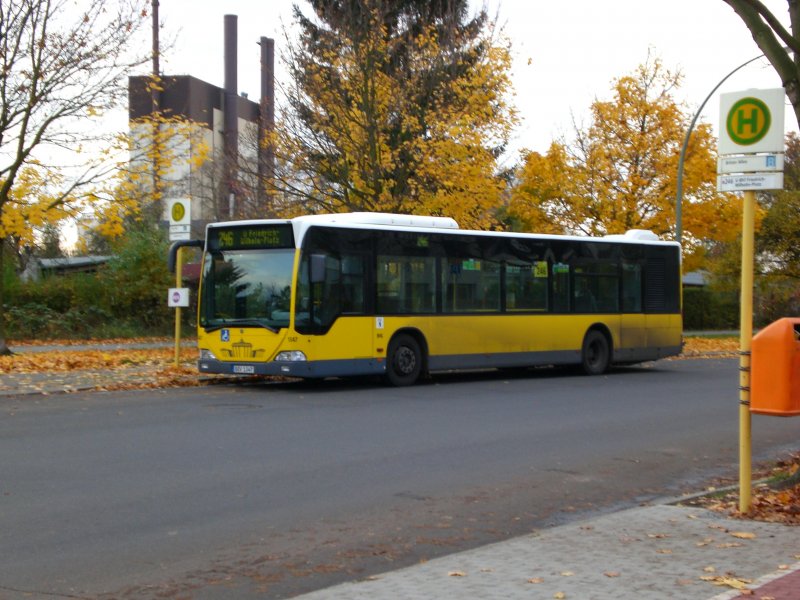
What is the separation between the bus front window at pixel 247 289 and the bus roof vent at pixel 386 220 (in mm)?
1329

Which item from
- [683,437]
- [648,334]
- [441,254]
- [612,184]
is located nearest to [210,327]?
[441,254]

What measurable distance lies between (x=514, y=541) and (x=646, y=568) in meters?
1.10

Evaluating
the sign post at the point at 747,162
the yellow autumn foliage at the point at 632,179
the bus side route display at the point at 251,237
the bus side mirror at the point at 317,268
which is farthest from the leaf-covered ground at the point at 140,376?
the yellow autumn foliage at the point at 632,179

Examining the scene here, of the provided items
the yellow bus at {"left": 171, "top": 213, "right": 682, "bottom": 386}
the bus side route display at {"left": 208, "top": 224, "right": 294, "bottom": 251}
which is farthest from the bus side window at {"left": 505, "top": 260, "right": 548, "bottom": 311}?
the bus side route display at {"left": 208, "top": 224, "right": 294, "bottom": 251}

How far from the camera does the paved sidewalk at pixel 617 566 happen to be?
595cm

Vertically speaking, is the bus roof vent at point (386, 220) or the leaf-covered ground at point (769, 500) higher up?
the bus roof vent at point (386, 220)

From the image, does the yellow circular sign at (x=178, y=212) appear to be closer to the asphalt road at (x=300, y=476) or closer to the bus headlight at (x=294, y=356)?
the asphalt road at (x=300, y=476)

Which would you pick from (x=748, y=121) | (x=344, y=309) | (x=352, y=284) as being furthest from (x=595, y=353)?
(x=748, y=121)

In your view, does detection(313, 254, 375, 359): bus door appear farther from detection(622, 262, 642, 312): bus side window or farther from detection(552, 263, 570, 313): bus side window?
detection(622, 262, 642, 312): bus side window

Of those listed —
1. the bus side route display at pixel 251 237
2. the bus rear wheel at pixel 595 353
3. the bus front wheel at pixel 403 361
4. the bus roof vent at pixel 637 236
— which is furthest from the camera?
the bus roof vent at pixel 637 236

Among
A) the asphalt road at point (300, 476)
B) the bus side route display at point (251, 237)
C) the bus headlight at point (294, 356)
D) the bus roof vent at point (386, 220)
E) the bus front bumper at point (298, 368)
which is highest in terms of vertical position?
the bus roof vent at point (386, 220)

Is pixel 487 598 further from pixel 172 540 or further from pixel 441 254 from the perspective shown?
pixel 441 254

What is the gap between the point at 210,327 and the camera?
62.7 ft

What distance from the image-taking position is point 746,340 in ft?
26.5
